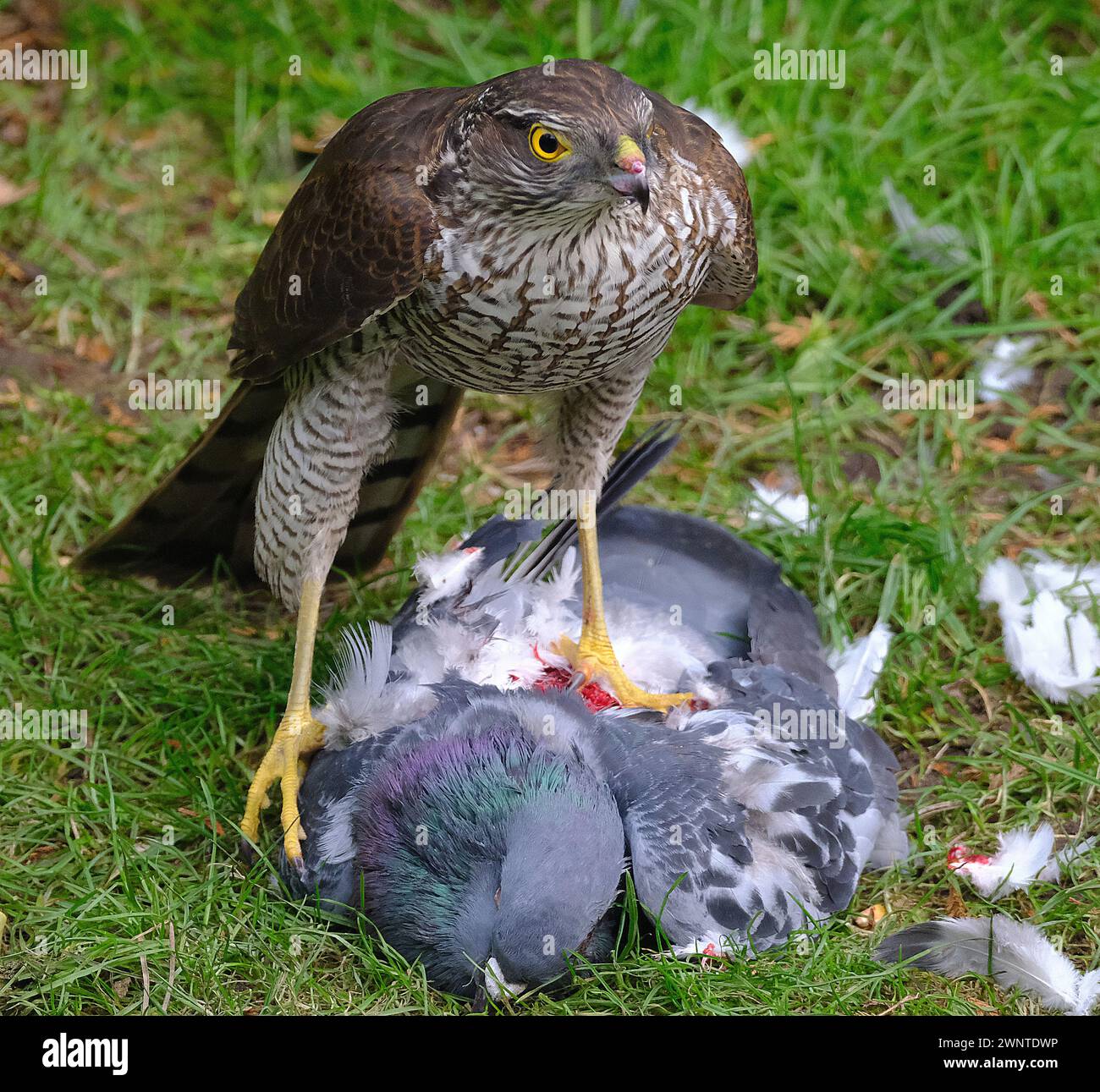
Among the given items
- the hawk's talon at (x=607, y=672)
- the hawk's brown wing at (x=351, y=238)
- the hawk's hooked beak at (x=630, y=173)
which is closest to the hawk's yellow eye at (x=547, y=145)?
the hawk's hooked beak at (x=630, y=173)

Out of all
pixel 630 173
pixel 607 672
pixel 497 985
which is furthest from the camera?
pixel 607 672

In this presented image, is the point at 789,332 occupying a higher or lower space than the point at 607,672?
higher

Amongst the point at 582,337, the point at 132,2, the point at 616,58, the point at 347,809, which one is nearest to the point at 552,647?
the point at 347,809

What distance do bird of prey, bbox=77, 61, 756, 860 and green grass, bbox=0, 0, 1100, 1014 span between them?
44 centimetres

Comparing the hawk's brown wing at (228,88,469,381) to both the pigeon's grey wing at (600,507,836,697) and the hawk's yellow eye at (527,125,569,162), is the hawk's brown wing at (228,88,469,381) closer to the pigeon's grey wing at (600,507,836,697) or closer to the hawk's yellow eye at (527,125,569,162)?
the hawk's yellow eye at (527,125,569,162)

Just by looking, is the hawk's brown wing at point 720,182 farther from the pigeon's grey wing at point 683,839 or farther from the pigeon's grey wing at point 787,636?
the pigeon's grey wing at point 683,839

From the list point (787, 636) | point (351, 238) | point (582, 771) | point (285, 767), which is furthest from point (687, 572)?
point (351, 238)

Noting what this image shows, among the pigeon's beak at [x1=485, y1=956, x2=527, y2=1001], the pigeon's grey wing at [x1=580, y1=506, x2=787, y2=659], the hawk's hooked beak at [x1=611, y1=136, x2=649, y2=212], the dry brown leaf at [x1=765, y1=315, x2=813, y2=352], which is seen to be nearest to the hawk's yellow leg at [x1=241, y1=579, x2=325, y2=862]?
the pigeon's beak at [x1=485, y1=956, x2=527, y2=1001]

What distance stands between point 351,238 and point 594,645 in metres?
1.42

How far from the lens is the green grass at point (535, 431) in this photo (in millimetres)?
3512

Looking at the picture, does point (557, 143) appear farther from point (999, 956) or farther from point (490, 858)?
point (999, 956)

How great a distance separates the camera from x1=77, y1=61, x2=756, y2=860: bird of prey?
10.1 ft

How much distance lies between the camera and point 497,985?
316 cm

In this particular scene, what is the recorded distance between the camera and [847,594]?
4.56 m
